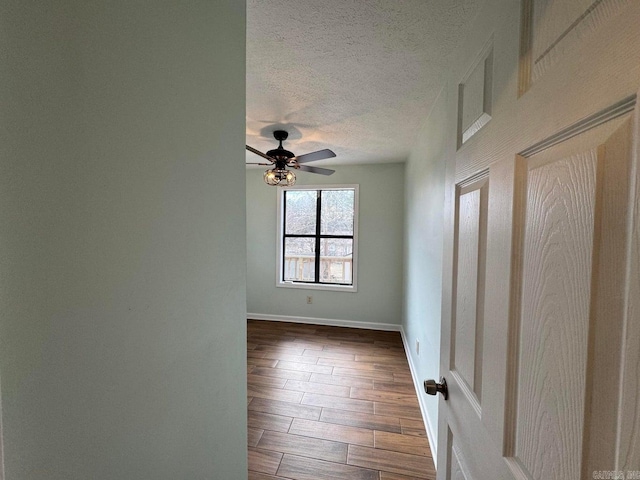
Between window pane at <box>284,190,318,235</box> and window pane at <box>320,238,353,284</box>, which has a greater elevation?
window pane at <box>284,190,318,235</box>

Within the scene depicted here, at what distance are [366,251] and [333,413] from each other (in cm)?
230

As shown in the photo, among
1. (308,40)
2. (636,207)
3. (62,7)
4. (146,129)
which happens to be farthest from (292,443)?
(308,40)

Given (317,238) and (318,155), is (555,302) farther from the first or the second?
(317,238)

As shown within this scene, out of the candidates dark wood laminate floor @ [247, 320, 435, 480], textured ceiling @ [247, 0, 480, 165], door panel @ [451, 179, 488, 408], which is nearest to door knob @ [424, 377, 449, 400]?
door panel @ [451, 179, 488, 408]

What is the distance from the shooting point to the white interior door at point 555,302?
32 cm

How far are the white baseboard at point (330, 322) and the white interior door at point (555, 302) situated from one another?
328cm

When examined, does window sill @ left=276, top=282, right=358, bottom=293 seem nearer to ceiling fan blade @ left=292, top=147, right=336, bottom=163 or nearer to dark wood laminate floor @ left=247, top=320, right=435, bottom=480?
dark wood laminate floor @ left=247, top=320, right=435, bottom=480

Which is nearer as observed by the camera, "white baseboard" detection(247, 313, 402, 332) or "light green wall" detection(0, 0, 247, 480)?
"light green wall" detection(0, 0, 247, 480)

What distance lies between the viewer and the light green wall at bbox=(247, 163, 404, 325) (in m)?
3.90

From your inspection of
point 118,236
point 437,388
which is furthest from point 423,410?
point 118,236

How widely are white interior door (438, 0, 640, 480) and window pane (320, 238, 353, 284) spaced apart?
3.42 meters

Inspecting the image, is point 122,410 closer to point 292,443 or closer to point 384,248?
point 292,443

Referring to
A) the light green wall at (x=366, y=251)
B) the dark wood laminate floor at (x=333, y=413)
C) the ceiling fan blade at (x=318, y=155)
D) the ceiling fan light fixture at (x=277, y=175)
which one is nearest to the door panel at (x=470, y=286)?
the dark wood laminate floor at (x=333, y=413)

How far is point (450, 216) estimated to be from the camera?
92cm
